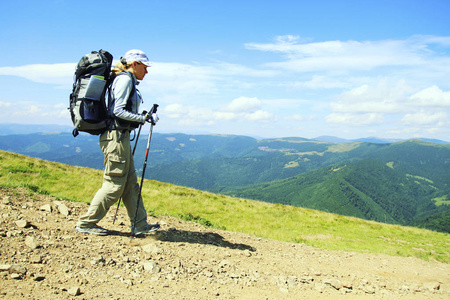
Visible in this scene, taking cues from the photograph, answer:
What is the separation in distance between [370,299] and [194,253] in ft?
11.6

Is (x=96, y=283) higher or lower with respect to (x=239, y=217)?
higher

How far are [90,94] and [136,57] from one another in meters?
1.34

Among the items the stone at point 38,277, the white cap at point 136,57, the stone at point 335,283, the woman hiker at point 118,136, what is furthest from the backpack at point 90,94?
the stone at point 335,283

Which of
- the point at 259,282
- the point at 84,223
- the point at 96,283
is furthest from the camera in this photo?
the point at 84,223

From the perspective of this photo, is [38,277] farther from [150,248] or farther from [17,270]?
[150,248]

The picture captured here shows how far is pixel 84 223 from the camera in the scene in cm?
564

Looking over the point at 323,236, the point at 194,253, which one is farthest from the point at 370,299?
→ the point at 323,236

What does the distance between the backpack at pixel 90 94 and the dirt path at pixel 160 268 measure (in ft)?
7.26

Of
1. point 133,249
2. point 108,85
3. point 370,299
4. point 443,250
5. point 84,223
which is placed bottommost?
point 443,250

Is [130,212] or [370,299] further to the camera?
[130,212]

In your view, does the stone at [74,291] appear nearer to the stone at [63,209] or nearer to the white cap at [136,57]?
the stone at [63,209]

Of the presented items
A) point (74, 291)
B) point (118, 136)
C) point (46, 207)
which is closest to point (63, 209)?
point (46, 207)

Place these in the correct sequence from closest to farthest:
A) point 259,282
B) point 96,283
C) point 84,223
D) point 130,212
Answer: point 96,283 → point 259,282 → point 84,223 → point 130,212

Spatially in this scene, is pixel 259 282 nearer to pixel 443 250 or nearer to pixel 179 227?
pixel 179 227
